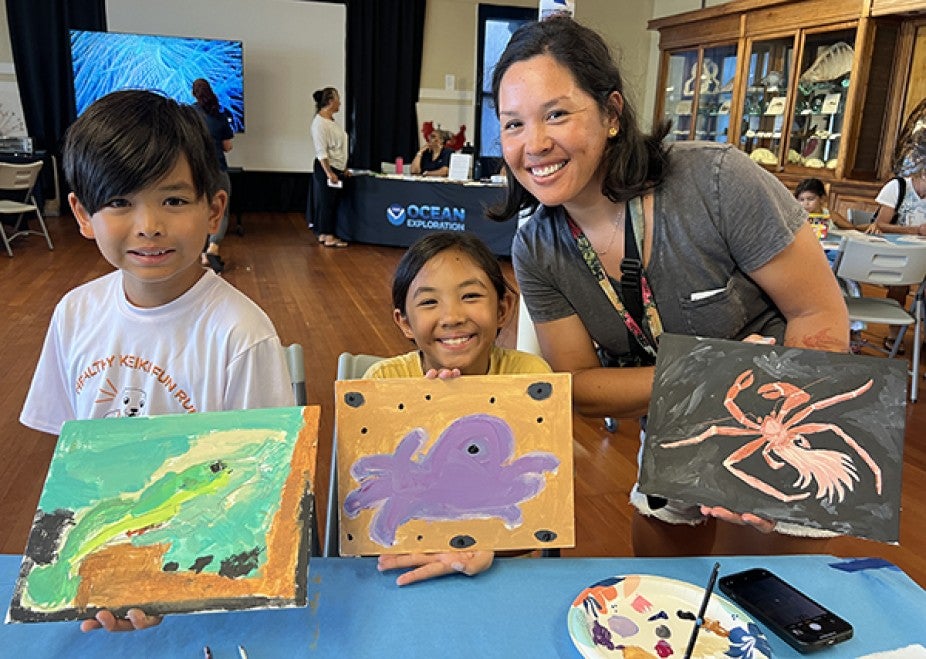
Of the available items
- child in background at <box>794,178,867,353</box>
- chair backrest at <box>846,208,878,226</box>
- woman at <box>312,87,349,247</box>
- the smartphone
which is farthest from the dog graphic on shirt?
woman at <box>312,87,349,247</box>

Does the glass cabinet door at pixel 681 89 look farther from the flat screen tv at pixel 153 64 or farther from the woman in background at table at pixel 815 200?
the flat screen tv at pixel 153 64

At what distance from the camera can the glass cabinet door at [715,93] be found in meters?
7.05

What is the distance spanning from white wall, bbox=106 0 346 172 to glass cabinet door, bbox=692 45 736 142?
14.4 ft

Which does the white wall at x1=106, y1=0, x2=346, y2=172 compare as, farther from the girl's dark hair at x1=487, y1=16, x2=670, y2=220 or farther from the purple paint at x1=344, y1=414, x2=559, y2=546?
the purple paint at x1=344, y1=414, x2=559, y2=546

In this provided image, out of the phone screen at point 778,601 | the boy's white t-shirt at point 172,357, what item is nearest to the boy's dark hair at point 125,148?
the boy's white t-shirt at point 172,357

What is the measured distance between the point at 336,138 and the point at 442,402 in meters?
6.14

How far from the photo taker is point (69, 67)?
25.7 ft

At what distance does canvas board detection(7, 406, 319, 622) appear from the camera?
31.5 inches

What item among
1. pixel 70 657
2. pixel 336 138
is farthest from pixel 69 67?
pixel 70 657

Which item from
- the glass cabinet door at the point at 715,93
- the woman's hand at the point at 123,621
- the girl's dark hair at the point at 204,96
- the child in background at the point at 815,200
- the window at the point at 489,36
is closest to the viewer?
the woman's hand at the point at 123,621

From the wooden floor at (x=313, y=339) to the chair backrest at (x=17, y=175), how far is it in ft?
1.99

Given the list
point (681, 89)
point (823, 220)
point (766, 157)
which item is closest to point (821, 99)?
point (766, 157)

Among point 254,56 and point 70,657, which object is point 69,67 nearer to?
point 254,56

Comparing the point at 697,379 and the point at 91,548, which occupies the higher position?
the point at 697,379
